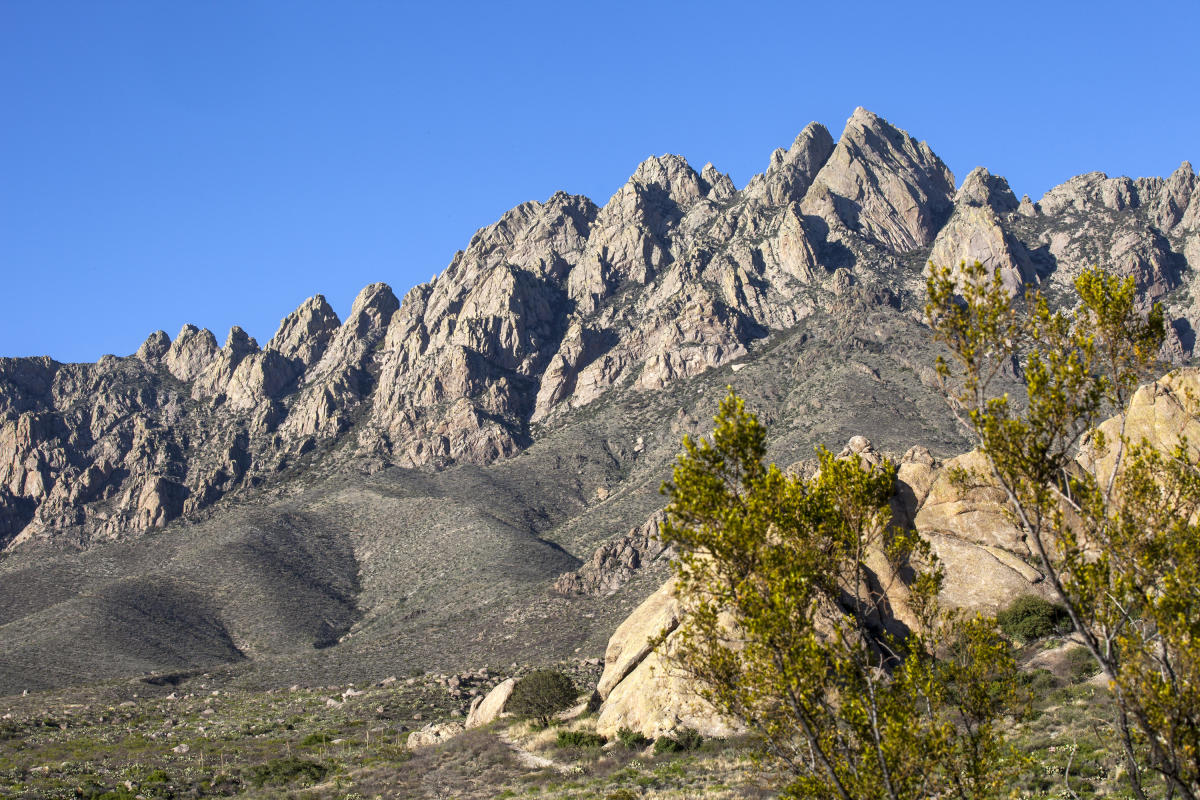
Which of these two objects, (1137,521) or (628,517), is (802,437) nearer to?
(628,517)

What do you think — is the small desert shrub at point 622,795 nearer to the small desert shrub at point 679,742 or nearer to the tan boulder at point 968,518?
the small desert shrub at point 679,742

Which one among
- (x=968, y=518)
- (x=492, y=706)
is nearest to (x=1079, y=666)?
(x=968, y=518)

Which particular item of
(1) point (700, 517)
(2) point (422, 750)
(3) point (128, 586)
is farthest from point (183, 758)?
(3) point (128, 586)

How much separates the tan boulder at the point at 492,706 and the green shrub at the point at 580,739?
785cm

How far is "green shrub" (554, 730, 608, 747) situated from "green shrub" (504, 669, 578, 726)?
14.8 feet

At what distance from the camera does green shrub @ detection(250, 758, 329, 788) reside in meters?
35.5

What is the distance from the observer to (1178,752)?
436 inches

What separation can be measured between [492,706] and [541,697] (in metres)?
4.01

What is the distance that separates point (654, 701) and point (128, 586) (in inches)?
3779

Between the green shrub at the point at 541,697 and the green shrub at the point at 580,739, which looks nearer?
the green shrub at the point at 580,739

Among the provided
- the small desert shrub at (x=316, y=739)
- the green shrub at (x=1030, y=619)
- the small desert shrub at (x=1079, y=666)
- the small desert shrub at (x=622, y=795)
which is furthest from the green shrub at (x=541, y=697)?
the small desert shrub at (x=1079, y=666)

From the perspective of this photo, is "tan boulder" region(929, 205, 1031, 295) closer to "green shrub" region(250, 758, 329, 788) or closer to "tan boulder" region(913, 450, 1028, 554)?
"tan boulder" region(913, 450, 1028, 554)

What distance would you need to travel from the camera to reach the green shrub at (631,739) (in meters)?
33.0

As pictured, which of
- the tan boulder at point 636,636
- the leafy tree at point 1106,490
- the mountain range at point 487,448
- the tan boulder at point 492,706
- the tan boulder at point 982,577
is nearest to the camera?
the leafy tree at point 1106,490
